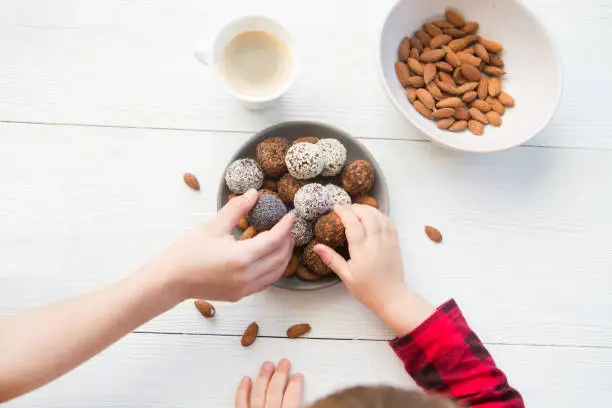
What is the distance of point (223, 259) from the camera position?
0.66 metres

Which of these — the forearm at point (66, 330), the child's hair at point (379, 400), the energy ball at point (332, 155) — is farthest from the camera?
the energy ball at point (332, 155)

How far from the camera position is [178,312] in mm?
800

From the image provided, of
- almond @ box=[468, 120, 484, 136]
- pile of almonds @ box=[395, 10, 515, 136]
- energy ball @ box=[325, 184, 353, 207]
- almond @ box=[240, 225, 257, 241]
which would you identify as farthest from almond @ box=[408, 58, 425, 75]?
almond @ box=[240, 225, 257, 241]

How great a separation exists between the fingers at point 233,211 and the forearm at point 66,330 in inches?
3.9

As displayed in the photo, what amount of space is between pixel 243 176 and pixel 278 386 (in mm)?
296

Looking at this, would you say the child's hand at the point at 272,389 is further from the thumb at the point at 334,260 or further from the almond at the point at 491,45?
the almond at the point at 491,45

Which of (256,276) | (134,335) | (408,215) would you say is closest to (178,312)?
(134,335)

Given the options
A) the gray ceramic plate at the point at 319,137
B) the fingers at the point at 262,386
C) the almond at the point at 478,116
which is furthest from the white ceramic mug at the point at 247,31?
the fingers at the point at 262,386

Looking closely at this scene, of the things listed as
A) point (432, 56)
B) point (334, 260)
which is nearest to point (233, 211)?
point (334, 260)

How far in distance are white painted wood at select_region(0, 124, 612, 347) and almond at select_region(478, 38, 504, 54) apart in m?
0.16

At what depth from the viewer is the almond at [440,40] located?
2.68 feet

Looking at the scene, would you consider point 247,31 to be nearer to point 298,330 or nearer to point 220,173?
point 220,173

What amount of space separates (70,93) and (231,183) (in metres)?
0.30

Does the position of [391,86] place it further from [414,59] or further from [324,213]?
[324,213]
